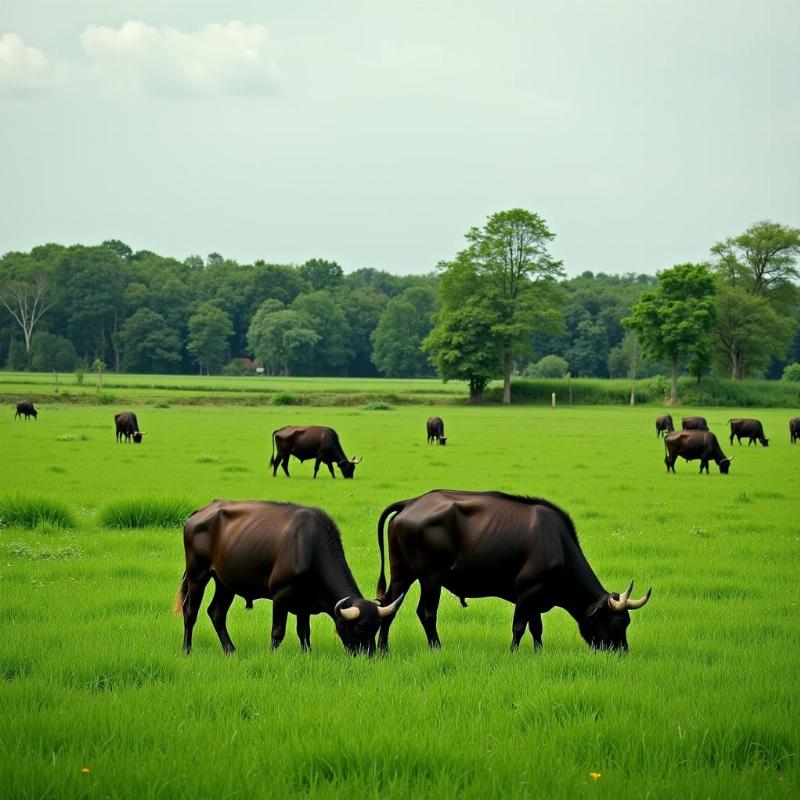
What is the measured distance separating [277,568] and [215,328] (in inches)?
5982

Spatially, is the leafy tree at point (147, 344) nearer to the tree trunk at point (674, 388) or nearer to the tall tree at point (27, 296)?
the tall tree at point (27, 296)

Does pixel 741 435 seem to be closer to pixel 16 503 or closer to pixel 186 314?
pixel 16 503

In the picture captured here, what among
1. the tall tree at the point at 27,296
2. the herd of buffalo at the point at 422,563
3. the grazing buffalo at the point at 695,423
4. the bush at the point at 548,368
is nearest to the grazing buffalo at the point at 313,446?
the herd of buffalo at the point at 422,563

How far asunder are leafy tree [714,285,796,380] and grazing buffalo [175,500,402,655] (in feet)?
311

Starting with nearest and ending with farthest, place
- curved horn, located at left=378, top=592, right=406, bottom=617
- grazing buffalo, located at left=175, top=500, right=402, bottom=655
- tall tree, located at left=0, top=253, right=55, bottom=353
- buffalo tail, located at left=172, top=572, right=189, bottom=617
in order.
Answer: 1. curved horn, located at left=378, top=592, right=406, bottom=617
2. grazing buffalo, located at left=175, top=500, right=402, bottom=655
3. buffalo tail, located at left=172, top=572, right=189, bottom=617
4. tall tree, located at left=0, top=253, right=55, bottom=353

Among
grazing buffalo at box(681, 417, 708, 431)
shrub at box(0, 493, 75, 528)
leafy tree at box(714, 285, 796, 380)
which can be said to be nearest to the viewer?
shrub at box(0, 493, 75, 528)

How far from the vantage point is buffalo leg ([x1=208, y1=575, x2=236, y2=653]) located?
9.17 metres

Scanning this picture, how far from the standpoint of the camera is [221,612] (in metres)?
9.40

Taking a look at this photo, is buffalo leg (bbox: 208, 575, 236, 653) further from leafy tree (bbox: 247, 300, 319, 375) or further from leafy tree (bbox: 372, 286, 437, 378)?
leafy tree (bbox: 372, 286, 437, 378)

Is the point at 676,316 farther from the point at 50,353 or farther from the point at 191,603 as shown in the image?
the point at 50,353

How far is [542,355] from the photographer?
15500cm

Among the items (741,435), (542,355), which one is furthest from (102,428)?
(542,355)

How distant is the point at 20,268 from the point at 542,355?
83.4 metres

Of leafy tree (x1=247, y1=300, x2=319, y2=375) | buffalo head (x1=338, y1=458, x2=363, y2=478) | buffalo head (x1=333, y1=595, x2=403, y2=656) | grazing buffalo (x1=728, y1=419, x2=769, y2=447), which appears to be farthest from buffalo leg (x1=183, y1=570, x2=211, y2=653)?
leafy tree (x1=247, y1=300, x2=319, y2=375)
